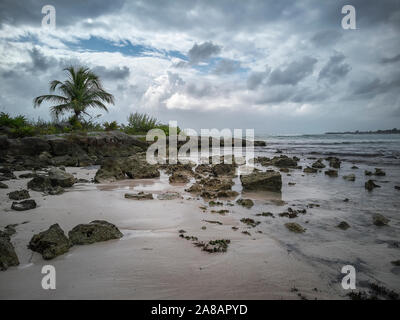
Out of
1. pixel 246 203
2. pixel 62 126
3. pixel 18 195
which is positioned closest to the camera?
pixel 18 195

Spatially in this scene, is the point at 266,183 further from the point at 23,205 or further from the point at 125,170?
the point at 23,205

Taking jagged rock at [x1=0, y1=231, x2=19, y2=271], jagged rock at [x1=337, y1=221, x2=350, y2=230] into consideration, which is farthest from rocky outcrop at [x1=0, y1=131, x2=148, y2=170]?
jagged rock at [x1=337, y1=221, x2=350, y2=230]

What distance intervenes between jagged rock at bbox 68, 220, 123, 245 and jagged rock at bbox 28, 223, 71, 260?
0.57 ft

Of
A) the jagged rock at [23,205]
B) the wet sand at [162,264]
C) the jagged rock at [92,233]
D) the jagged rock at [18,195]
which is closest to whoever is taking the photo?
the wet sand at [162,264]

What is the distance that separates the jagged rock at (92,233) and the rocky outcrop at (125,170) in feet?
13.6

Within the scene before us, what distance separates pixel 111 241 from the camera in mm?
2916

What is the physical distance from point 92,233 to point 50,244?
0.50 meters

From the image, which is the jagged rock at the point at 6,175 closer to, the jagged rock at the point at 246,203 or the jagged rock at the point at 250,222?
the jagged rock at the point at 246,203

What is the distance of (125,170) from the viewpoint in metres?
7.75

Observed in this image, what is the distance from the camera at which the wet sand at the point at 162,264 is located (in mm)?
1976

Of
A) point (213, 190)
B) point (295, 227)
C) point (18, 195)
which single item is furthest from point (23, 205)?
point (295, 227)

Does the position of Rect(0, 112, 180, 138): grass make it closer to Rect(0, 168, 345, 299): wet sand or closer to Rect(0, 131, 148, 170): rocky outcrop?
Rect(0, 131, 148, 170): rocky outcrop

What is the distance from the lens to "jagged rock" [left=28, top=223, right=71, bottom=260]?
2401 mm

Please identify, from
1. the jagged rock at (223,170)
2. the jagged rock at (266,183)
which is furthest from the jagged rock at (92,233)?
the jagged rock at (223,170)
